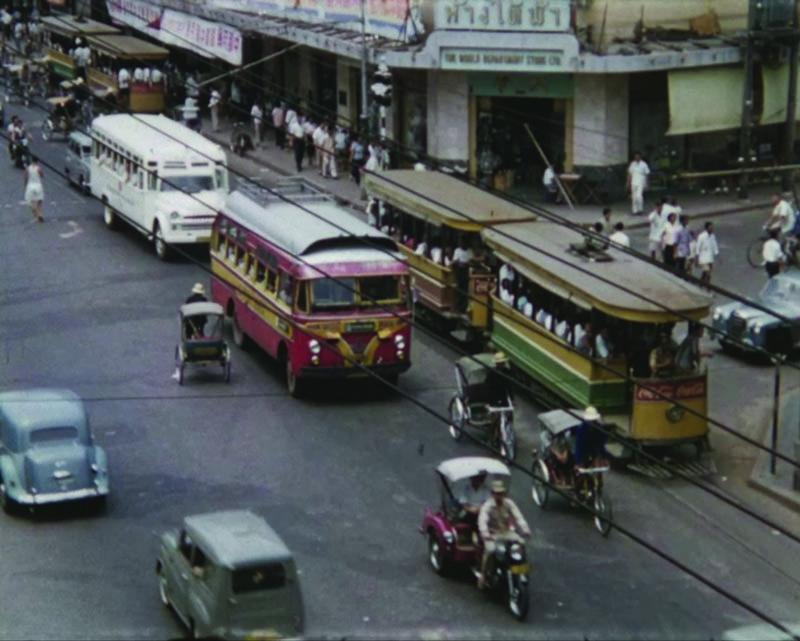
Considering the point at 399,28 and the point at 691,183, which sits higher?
the point at 399,28

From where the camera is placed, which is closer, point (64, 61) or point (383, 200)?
point (383, 200)

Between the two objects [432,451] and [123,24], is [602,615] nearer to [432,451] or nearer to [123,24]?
[432,451]

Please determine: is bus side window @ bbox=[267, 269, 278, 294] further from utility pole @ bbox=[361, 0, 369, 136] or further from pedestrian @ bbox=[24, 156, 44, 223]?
pedestrian @ bbox=[24, 156, 44, 223]

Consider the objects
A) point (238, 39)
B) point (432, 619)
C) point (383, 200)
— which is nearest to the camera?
point (432, 619)

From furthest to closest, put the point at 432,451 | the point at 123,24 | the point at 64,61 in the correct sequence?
the point at 123,24
the point at 64,61
the point at 432,451

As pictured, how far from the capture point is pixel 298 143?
46.5 meters

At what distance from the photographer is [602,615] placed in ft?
63.6

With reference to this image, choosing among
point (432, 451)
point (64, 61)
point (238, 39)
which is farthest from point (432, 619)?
point (64, 61)

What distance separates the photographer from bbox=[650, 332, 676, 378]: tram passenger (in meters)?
24.2

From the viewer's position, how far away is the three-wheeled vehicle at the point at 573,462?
22.0 m

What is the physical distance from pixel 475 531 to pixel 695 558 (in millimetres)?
2785

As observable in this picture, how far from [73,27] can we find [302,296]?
35.3 m

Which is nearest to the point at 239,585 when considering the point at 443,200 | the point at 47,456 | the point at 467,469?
the point at 467,469

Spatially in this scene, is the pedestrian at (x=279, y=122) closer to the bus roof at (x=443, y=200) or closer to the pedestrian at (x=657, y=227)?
the bus roof at (x=443, y=200)
